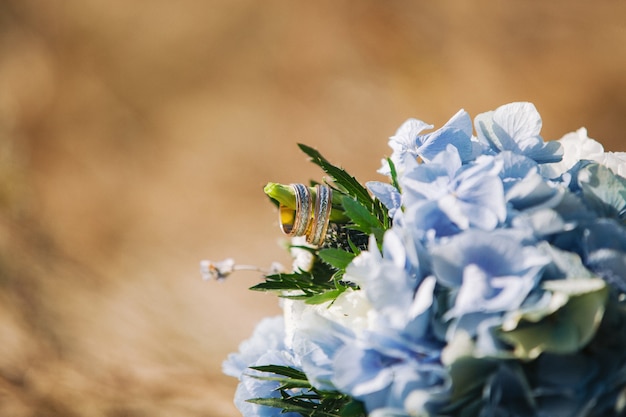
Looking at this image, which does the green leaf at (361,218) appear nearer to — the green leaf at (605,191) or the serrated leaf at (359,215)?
the serrated leaf at (359,215)

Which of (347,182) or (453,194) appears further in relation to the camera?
(347,182)

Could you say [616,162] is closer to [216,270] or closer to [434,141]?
[434,141]

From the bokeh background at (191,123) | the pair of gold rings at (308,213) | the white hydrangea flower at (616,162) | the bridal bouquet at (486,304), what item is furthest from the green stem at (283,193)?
the bokeh background at (191,123)

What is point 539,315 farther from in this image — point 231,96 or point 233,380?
point 231,96

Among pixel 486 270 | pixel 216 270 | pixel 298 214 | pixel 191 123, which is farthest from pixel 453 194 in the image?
pixel 191 123

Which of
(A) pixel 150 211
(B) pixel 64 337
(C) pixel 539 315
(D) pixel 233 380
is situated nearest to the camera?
(C) pixel 539 315

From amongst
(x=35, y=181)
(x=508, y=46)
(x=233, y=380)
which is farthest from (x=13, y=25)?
(x=508, y=46)

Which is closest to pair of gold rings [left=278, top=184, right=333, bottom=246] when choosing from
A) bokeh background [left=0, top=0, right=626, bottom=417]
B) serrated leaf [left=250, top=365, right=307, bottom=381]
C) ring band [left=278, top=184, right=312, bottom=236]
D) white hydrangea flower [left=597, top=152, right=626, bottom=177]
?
ring band [left=278, top=184, right=312, bottom=236]

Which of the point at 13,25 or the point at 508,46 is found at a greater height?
the point at 13,25
